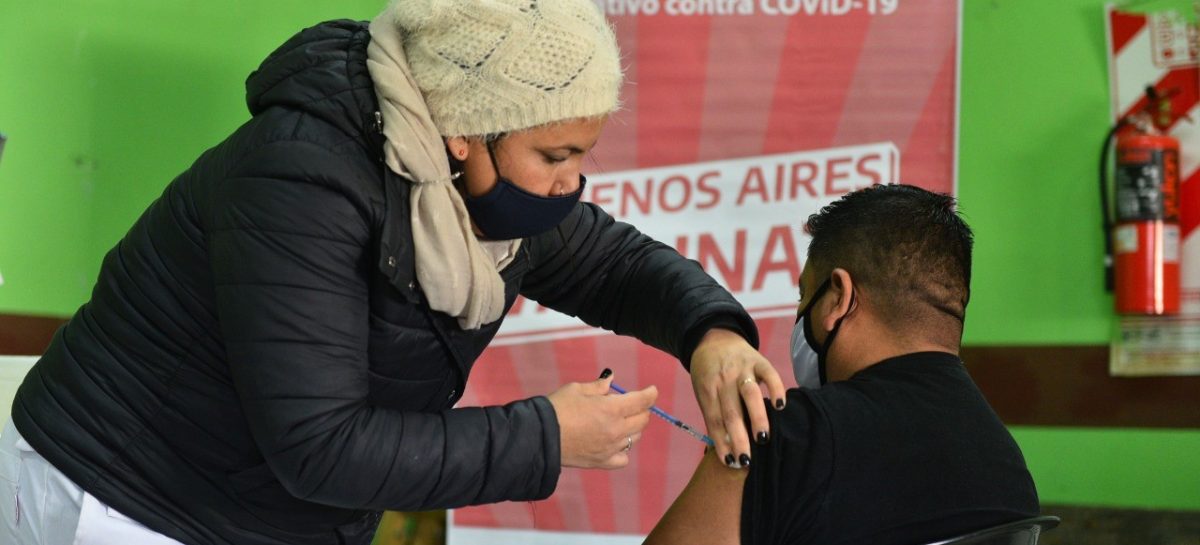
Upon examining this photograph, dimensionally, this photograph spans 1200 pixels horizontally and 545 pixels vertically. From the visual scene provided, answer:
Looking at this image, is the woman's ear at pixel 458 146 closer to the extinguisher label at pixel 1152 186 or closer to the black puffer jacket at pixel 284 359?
the black puffer jacket at pixel 284 359

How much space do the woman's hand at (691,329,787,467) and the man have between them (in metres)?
0.03

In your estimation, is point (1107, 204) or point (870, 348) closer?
point (870, 348)

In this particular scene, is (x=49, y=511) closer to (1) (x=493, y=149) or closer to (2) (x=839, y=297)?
(1) (x=493, y=149)

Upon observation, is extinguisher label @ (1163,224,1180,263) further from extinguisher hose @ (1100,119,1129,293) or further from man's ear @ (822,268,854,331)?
man's ear @ (822,268,854,331)

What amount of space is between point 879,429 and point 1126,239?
5.50 ft

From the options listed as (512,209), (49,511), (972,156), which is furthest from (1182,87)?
(49,511)

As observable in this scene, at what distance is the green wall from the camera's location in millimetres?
2850

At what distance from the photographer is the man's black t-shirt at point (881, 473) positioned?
132 centimetres

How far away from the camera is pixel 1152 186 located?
271 centimetres

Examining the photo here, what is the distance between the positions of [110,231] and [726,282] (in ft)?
5.47

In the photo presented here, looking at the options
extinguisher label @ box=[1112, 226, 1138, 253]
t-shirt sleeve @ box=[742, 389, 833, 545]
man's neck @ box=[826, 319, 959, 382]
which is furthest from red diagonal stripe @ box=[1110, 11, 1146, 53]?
t-shirt sleeve @ box=[742, 389, 833, 545]

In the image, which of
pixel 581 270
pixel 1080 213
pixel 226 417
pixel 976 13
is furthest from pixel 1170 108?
pixel 226 417

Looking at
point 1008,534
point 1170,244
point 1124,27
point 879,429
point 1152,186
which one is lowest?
point 1008,534

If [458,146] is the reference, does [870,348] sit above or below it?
below
